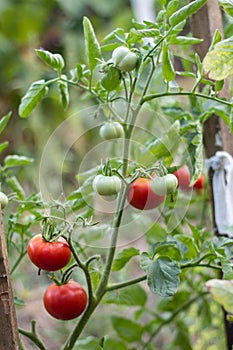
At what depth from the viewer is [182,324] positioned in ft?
4.51

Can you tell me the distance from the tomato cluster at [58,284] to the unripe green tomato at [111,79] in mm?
215

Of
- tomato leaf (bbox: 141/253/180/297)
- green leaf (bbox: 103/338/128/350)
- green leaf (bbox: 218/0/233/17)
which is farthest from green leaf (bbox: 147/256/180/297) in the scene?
green leaf (bbox: 103/338/128/350)

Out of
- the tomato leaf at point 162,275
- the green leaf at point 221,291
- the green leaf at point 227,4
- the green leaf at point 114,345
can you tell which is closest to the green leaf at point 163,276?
the tomato leaf at point 162,275

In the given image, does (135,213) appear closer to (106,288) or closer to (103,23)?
(106,288)

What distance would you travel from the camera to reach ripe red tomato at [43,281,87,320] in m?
0.83

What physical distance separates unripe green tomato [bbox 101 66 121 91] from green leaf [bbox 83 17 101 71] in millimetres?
27

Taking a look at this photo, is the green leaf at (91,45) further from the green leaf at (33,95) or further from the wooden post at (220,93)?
the wooden post at (220,93)

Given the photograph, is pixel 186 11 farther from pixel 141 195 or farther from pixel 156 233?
pixel 156 233

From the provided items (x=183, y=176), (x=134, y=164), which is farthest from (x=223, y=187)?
(x=134, y=164)

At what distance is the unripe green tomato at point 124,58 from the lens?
0.80m

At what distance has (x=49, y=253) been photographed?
0.77 meters

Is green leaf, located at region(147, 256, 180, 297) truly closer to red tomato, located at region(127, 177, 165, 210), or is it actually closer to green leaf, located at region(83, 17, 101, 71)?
red tomato, located at region(127, 177, 165, 210)

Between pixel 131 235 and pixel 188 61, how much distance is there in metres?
0.32

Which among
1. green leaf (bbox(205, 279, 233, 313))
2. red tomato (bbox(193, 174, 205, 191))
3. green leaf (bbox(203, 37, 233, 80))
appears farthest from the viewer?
red tomato (bbox(193, 174, 205, 191))
